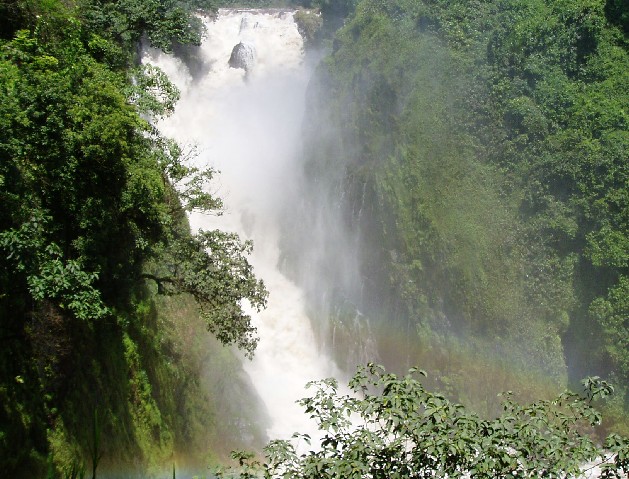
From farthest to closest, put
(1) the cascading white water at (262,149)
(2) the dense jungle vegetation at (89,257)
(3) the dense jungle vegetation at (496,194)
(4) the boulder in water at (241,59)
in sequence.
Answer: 1. (4) the boulder in water at (241,59)
2. (1) the cascading white water at (262,149)
3. (3) the dense jungle vegetation at (496,194)
4. (2) the dense jungle vegetation at (89,257)

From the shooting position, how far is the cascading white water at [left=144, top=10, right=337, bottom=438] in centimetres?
2114

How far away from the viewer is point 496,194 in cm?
2009

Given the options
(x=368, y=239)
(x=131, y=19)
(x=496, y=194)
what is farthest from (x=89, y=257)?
(x=496, y=194)

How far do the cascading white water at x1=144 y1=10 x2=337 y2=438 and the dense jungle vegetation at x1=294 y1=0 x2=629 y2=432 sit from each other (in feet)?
7.44

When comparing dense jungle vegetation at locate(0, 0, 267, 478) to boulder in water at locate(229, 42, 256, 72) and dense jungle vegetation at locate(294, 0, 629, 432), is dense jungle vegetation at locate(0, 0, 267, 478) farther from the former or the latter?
boulder in water at locate(229, 42, 256, 72)

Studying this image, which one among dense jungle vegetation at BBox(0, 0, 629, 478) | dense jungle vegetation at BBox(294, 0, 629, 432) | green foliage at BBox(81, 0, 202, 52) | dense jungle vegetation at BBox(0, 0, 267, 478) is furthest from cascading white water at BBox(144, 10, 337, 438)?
green foliage at BBox(81, 0, 202, 52)

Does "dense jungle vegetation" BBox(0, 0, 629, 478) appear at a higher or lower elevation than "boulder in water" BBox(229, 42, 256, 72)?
lower

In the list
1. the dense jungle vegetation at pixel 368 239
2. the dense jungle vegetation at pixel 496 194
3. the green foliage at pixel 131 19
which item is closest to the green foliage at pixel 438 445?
the dense jungle vegetation at pixel 368 239

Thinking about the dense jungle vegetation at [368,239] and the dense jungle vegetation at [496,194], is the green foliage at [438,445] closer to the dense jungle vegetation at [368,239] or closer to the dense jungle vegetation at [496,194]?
the dense jungle vegetation at [368,239]

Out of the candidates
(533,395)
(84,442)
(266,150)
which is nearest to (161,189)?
(84,442)

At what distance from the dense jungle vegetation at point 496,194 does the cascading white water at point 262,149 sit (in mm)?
2267

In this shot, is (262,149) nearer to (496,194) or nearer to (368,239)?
(368,239)

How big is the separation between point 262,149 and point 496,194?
13000 mm

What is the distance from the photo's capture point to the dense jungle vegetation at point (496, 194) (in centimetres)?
1898
